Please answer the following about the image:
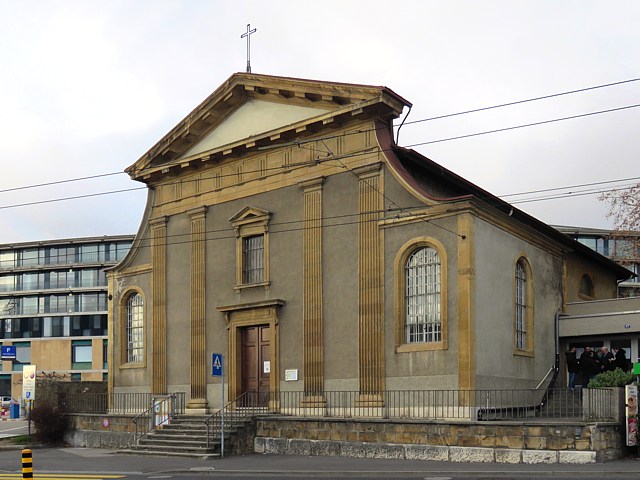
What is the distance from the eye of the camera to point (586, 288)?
108ft

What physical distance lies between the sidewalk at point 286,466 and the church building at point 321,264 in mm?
3210

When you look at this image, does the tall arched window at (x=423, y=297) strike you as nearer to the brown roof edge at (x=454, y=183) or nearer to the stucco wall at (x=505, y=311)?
the stucco wall at (x=505, y=311)

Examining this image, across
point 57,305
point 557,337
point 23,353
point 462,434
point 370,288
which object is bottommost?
point 23,353

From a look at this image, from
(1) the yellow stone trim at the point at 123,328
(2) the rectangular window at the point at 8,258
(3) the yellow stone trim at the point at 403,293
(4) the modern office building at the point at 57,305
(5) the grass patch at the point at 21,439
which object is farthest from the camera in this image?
(2) the rectangular window at the point at 8,258

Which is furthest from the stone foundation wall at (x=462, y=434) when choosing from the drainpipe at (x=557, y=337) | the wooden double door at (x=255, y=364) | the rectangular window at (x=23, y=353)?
the rectangular window at (x=23, y=353)

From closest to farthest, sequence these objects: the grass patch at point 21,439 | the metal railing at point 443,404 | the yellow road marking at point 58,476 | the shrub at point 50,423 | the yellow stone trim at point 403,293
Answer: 1. the yellow road marking at point 58,476
2. the metal railing at point 443,404
3. the yellow stone trim at point 403,293
4. the grass patch at point 21,439
5. the shrub at point 50,423

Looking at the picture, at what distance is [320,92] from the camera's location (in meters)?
26.1

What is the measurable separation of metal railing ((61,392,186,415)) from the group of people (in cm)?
1252

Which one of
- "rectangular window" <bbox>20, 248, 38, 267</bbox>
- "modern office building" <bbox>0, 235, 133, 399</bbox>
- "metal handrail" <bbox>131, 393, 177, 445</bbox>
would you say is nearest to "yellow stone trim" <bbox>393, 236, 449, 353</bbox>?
"metal handrail" <bbox>131, 393, 177, 445</bbox>

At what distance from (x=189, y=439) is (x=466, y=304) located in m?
8.76

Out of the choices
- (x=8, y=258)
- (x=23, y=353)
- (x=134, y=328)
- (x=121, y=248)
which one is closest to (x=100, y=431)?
(x=134, y=328)

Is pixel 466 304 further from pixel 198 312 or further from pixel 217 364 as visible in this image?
pixel 198 312

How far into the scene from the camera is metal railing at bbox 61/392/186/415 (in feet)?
99.2

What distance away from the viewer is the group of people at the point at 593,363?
26328mm
